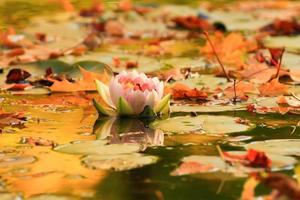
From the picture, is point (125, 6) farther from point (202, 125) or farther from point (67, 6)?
point (202, 125)

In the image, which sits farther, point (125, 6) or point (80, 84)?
point (125, 6)

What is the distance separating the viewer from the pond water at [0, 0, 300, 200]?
2037 mm

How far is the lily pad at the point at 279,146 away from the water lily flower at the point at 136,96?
1.60 ft

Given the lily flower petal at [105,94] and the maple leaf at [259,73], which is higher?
the lily flower petal at [105,94]

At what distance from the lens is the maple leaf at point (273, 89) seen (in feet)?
11.0

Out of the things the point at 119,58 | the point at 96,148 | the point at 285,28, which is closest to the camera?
the point at 96,148

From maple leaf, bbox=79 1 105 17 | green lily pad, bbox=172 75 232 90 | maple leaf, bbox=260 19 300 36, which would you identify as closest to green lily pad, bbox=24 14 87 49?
maple leaf, bbox=79 1 105 17

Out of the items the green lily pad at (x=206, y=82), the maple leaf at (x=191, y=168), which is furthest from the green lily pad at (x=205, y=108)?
the maple leaf at (x=191, y=168)

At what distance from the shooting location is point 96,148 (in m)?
2.44

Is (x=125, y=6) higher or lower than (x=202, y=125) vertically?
higher

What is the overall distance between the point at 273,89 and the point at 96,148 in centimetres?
111

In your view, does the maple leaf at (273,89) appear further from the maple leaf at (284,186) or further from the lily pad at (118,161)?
the maple leaf at (284,186)

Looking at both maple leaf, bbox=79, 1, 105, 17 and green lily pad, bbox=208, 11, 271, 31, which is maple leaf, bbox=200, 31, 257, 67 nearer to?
green lily pad, bbox=208, 11, 271, 31

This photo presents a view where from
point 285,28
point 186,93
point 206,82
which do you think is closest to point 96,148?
point 186,93
